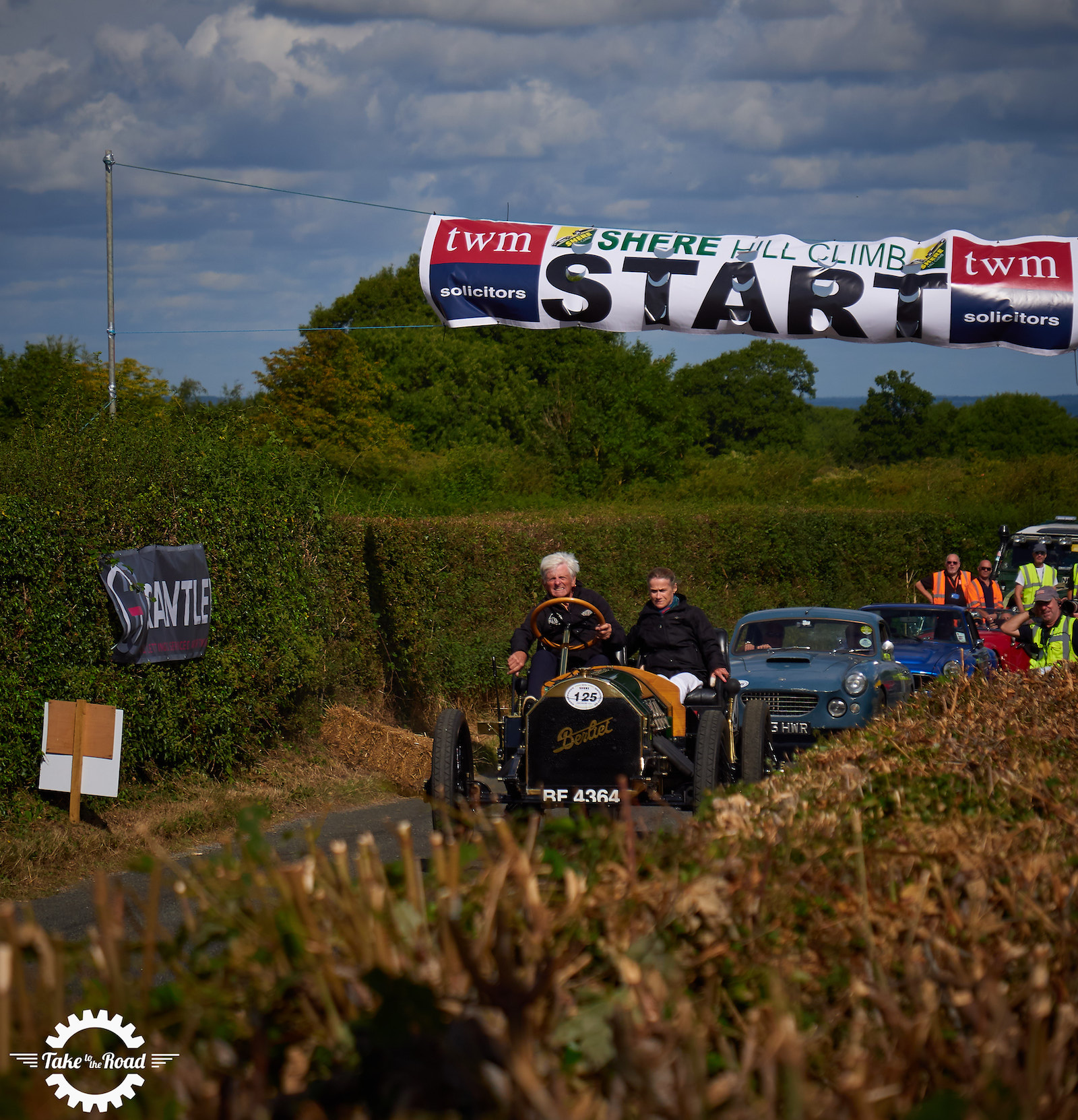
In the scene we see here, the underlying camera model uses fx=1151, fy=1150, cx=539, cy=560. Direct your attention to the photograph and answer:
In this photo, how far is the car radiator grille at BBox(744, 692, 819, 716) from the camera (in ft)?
38.8

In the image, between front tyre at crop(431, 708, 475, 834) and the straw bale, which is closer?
front tyre at crop(431, 708, 475, 834)

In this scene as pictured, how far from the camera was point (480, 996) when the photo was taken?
190 centimetres

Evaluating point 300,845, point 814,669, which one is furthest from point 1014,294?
point 300,845

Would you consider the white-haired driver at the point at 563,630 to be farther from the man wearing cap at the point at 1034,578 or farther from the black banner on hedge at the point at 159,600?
the man wearing cap at the point at 1034,578

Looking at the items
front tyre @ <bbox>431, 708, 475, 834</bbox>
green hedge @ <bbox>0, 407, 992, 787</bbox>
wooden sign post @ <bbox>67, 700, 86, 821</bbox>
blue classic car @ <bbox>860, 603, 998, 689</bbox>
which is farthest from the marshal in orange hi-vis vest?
wooden sign post @ <bbox>67, 700, 86, 821</bbox>

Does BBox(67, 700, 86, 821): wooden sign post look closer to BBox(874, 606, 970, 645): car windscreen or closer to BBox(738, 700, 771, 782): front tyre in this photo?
BBox(738, 700, 771, 782): front tyre

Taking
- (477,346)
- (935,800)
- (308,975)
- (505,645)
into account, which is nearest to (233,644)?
(505,645)

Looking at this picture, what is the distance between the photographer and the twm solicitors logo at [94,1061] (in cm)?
182

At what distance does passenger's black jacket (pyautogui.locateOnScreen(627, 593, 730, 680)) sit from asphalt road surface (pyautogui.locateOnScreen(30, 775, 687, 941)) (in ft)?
4.83

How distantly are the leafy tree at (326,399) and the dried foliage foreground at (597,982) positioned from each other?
3086cm

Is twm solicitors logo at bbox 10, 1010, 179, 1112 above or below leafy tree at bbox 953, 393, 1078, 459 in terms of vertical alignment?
below

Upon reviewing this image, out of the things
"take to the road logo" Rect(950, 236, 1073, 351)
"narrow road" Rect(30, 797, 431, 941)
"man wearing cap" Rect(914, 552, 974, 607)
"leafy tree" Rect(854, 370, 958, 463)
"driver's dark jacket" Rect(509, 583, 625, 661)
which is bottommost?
"narrow road" Rect(30, 797, 431, 941)

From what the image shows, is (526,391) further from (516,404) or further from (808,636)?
(808,636)

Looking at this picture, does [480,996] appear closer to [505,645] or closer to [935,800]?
[935,800]
